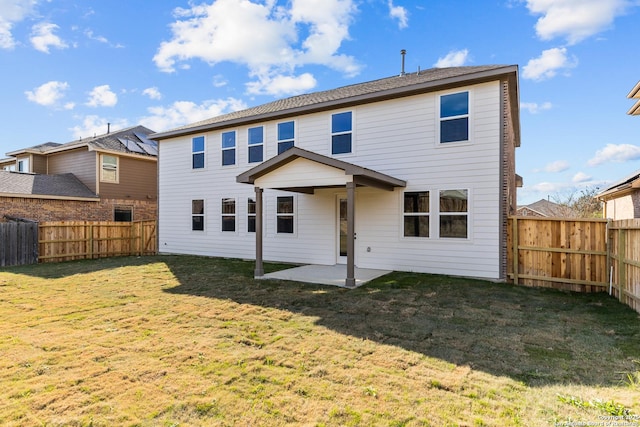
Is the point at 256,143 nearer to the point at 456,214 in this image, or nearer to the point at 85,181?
the point at 456,214

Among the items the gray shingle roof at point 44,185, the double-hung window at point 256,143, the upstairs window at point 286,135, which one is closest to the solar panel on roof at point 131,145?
the gray shingle roof at point 44,185

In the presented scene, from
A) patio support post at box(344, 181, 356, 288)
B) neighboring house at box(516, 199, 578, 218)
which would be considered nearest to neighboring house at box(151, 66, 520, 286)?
patio support post at box(344, 181, 356, 288)

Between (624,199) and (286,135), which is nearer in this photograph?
(286,135)

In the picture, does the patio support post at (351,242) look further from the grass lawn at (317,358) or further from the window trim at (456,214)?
the window trim at (456,214)

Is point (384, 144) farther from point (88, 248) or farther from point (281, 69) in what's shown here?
point (88, 248)

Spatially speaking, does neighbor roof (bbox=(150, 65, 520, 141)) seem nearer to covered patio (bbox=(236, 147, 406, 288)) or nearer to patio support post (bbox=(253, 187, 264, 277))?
covered patio (bbox=(236, 147, 406, 288))

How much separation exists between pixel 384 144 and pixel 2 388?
8856 mm

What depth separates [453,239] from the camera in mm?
8695

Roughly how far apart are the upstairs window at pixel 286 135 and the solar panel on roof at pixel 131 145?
11.1m

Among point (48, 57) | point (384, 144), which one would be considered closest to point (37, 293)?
point (384, 144)

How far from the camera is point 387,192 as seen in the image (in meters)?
9.63

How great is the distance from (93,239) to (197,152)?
5470mm

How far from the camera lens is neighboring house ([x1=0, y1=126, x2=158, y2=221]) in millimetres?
14680

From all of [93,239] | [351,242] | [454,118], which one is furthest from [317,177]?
[93,239]
